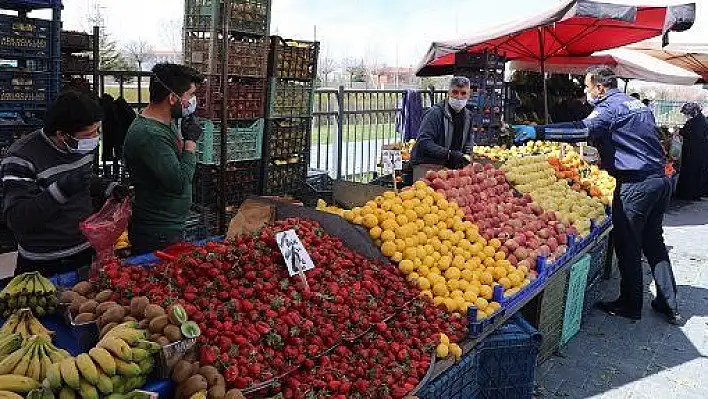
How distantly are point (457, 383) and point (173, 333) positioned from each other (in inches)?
66.6

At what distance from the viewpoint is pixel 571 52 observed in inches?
474

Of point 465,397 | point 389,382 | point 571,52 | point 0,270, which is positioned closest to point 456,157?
point 465,397

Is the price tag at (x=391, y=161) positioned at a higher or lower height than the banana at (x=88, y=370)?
higher

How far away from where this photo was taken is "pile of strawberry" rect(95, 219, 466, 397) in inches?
94.0

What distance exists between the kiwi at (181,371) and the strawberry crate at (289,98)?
5547 millimetres

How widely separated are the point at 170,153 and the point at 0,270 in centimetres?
210

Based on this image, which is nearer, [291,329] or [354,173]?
[291,329]

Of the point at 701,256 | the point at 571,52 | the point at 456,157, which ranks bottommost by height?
the point at 701,256

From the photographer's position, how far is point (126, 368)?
6.14ft

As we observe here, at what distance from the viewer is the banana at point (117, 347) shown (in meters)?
1.88

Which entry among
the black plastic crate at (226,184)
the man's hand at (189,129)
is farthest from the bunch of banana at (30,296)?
the black plastic crate at (226,184)

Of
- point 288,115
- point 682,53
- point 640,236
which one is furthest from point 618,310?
point 682,53

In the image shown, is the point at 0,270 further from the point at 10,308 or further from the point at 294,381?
the point at 294,381

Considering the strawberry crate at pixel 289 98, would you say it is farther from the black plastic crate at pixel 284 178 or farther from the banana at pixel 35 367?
the banana at pixel 35 367
